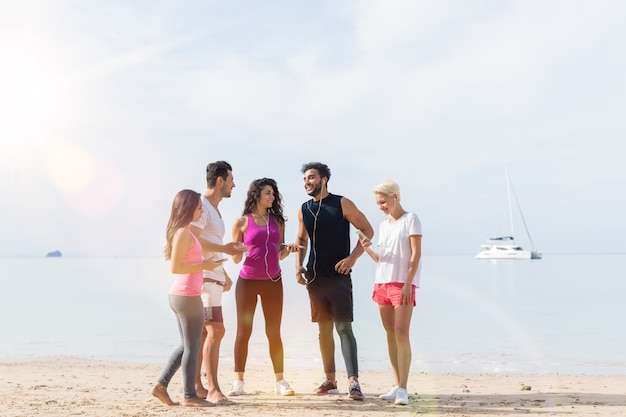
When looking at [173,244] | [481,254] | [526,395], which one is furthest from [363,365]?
[481,254]

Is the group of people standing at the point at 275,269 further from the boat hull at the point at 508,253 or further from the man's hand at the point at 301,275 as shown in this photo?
the boat hull at the point at 508,253

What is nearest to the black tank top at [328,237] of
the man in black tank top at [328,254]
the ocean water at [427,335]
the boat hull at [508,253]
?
the man in black tank top at [328,254]

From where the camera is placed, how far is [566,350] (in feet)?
50.1

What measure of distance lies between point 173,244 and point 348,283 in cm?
207

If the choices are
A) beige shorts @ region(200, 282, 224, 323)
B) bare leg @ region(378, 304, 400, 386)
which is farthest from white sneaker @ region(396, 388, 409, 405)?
beige shorts @ region(200, 282, 224, 323)

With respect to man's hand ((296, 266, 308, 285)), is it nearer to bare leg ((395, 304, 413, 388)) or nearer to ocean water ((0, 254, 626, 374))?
bare leg ((395, 304, 413, 388))

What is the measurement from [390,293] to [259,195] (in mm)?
1722

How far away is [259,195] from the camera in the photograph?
6973 millimetres

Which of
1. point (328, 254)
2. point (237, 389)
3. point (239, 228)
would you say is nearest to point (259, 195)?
point (239, 228)

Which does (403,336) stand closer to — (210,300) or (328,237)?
(328,237)

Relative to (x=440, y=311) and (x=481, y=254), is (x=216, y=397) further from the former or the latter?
(x=481, y=254)

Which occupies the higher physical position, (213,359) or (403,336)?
(403,336)

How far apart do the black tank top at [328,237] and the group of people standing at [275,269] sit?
1 centimetres

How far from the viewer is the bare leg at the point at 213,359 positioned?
652 cm
